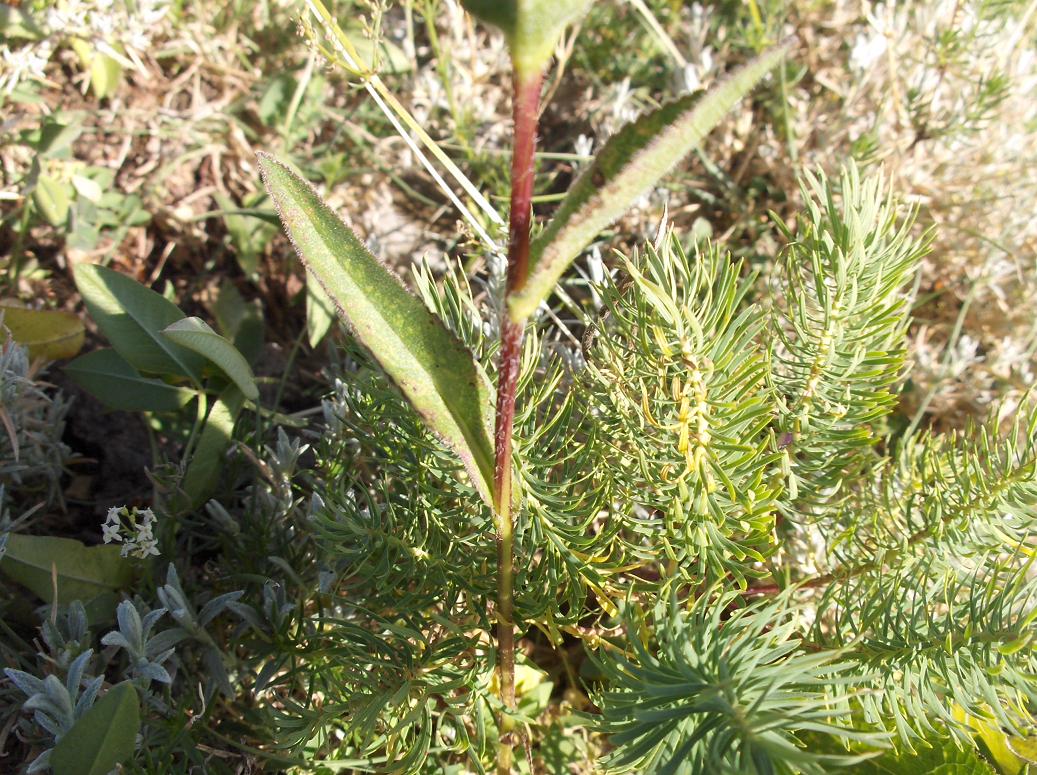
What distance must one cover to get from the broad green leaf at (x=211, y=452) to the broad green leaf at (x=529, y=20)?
894mm

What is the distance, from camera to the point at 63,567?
4.31 feet

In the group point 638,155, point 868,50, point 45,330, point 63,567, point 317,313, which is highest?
point 868,50

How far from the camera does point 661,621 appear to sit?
0.90 m

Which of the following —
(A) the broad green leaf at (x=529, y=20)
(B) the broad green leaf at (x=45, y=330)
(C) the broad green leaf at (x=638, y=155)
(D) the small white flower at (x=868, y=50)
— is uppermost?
(D) the small white flower at (x=868, y=50)

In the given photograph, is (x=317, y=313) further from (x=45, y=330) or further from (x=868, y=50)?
(x=868, y=50)

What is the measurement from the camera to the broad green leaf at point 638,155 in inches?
26.4

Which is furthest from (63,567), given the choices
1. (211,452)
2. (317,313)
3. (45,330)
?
(317,313)

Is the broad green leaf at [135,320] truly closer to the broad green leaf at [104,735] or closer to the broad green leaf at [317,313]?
the broad green leaf at [317,313]

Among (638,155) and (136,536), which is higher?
(638,155)

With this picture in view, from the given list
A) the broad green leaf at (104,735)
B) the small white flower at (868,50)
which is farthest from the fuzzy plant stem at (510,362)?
the small white flower at (868,50)

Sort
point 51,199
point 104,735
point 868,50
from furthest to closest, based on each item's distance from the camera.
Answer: point 868,50 → point 51,199 → point 104,735

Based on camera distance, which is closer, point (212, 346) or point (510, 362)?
point (510, 362)

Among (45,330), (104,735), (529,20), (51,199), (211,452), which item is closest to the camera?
(529,20)

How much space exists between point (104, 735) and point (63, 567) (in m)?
0.36
